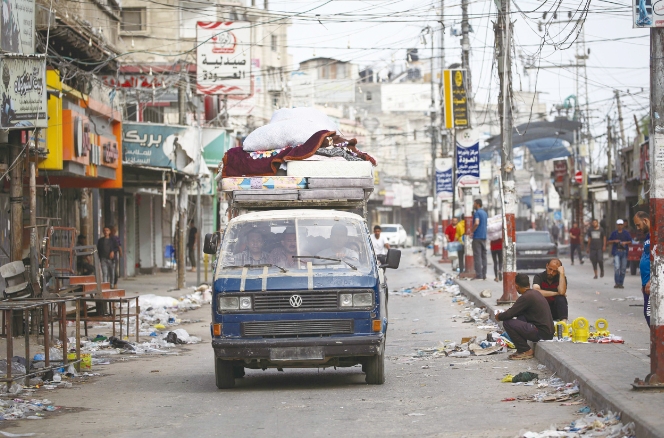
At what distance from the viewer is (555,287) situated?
14.7m

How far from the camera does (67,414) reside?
10180 mm

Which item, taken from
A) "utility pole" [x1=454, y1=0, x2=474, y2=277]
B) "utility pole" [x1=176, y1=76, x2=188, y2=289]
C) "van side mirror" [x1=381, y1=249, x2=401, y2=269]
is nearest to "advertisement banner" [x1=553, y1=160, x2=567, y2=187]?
"utility pole" [x1=454, y1=0, x2=474, y2=277]

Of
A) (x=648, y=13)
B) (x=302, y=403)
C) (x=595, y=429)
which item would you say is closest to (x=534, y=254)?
(x=302, y=403)

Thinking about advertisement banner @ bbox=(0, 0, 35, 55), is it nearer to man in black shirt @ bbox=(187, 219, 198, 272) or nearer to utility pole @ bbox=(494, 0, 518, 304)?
utility pole @ bbox=(494, 0, 518, 304)

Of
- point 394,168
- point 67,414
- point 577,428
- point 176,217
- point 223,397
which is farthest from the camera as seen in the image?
point 394,168

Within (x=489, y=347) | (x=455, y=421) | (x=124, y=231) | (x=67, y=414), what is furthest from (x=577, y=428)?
(x=124, y=231)

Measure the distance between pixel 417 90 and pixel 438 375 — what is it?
3915 inches

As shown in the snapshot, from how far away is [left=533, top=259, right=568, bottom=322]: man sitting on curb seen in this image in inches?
Answer: 573

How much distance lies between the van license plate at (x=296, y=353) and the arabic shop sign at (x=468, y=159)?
67.6 ft

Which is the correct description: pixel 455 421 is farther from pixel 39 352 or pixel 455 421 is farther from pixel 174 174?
pixel 174 174

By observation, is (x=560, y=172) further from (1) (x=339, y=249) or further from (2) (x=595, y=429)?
(2) (x=595, y=429)

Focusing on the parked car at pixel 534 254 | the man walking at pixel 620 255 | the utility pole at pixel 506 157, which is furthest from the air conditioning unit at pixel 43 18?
the parked car at pixel 534 254

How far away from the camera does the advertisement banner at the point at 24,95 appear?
1596cm

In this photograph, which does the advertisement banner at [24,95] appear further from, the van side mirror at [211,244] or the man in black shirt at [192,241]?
the man in black shirt at [192,241]
